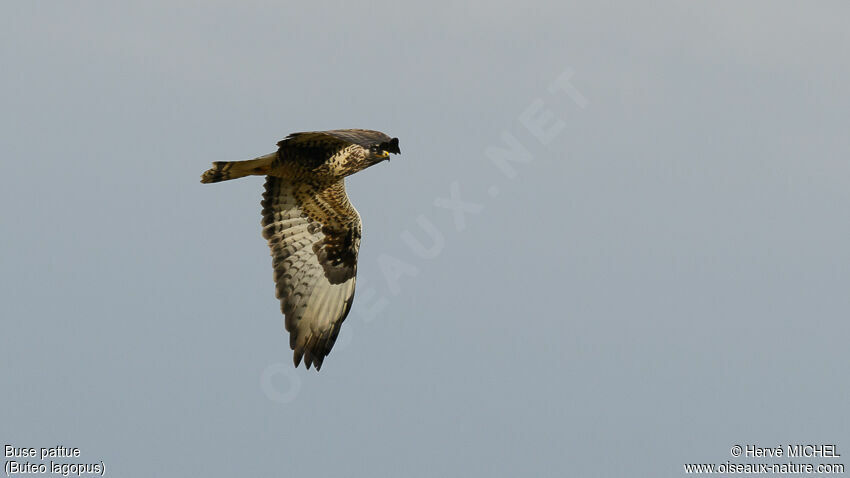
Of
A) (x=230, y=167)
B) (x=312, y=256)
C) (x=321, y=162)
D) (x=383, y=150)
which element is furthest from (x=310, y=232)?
(x=383, y=150)

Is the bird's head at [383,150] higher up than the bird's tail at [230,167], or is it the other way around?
the bird's tail at [230,167]

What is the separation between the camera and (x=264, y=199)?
13008 millimetres

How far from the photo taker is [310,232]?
13.2m

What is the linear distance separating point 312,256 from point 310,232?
11.7 inches

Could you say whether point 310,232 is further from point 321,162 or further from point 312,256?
point 321,162

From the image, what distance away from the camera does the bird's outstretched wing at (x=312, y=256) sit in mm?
12922

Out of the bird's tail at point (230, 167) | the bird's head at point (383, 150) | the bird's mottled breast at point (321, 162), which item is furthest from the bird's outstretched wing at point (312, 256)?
the bird's head at point (383, 150)

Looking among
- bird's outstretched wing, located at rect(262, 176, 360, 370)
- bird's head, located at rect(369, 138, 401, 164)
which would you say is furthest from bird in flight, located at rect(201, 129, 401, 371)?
bird's head, located at rect(369, 138, 401, 164)

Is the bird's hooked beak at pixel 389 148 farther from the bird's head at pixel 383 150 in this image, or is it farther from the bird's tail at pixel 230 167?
the bird's tail at pixel 230 167

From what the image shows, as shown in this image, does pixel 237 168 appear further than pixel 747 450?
No

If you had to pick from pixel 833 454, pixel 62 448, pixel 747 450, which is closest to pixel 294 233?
pixel 62 448

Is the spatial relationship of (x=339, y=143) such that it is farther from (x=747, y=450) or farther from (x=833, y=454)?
(x=833, y=454)

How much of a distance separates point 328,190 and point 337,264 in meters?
1.02

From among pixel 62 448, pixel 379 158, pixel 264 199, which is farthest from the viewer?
pixel 62 448
